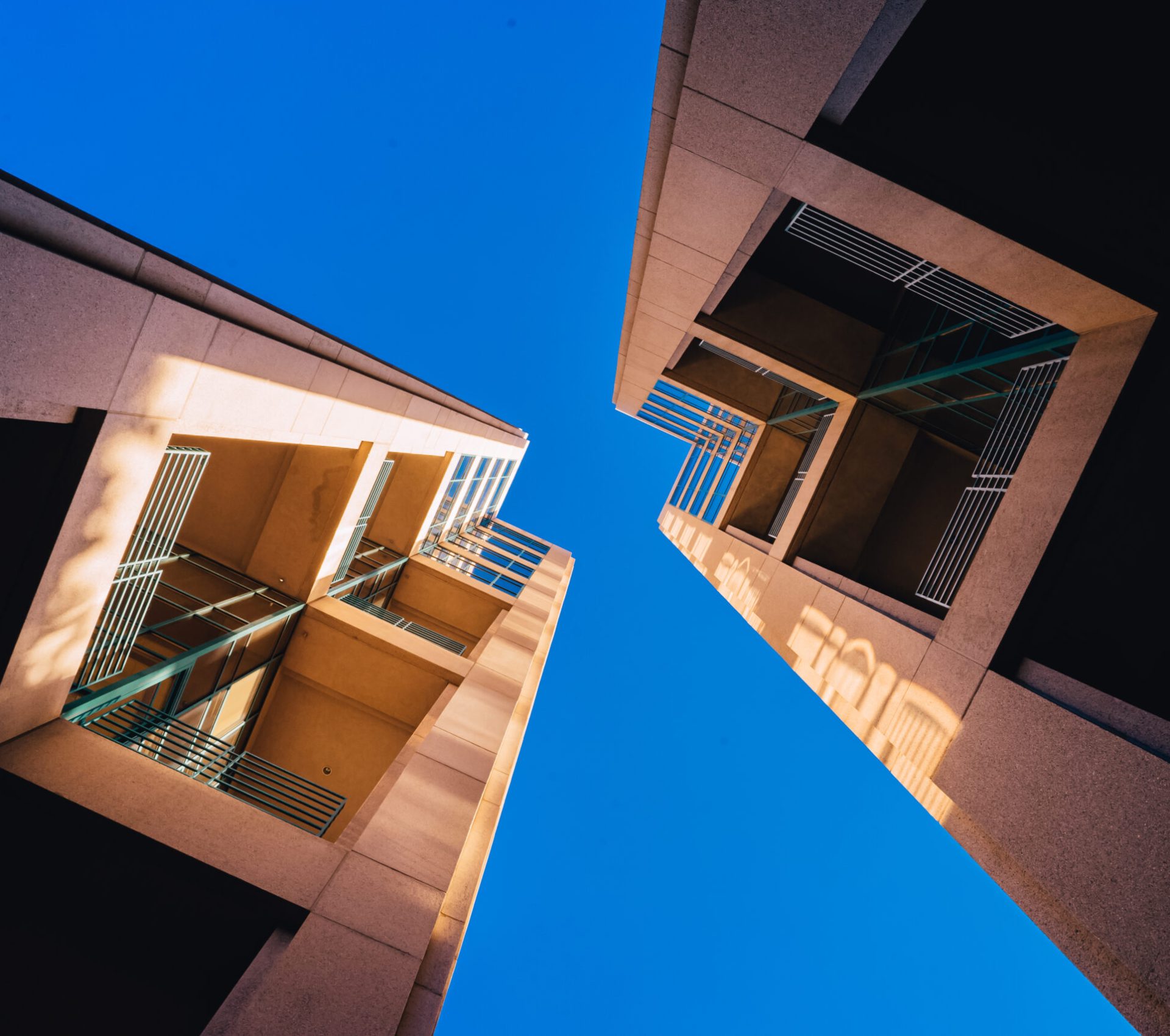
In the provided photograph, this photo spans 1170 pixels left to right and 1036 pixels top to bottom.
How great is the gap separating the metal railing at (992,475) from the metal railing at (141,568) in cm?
1070

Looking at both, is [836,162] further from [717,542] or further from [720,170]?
[717,542]

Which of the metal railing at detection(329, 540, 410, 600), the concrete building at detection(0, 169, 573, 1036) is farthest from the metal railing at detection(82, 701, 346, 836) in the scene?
the metal railing at detection(329, 540, 410, 600)

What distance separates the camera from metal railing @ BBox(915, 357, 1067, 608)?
9.26 metres

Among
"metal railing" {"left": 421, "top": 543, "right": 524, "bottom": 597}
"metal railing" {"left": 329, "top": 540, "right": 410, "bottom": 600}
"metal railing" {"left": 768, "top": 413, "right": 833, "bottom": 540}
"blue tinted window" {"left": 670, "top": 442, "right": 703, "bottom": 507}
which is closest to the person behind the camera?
"metal railing" {"left": 329, "top": 540, "right": 410, "bottom": 600}

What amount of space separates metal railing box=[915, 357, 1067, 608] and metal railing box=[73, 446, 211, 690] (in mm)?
10703

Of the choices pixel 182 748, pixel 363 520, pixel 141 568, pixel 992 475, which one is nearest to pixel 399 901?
pixel 182 748

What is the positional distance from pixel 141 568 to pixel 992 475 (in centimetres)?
1198

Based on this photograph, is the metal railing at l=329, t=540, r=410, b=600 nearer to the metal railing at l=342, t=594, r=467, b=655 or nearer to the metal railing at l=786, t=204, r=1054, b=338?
the metal railing at l=342, t=594, r=467, b=655

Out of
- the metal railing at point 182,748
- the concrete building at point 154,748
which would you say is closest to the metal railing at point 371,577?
the concrete building at point 154,748

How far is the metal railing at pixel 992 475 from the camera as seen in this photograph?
30.4ft

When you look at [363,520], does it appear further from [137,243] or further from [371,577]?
[137,243]

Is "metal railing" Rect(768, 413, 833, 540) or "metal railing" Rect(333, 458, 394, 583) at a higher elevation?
"metal railing" Rect(768, 413, 833, 540)

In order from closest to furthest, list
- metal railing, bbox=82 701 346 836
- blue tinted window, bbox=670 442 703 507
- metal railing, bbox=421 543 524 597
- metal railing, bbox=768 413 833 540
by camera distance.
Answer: metal railing, bbox=82 701 346 836
metal railing, bbox=768 413 833 540
metal railing, bbox=421 543 524 597
blue tinted window, bbox=670 442 703 507

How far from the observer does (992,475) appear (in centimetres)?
970
